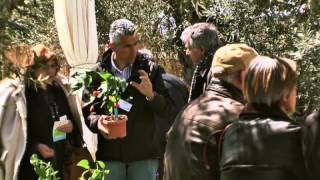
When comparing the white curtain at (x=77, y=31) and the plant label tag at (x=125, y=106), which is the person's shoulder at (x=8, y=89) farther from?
the white curtain at (x=77, y=31)

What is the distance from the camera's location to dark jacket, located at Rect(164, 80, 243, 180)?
147 inches

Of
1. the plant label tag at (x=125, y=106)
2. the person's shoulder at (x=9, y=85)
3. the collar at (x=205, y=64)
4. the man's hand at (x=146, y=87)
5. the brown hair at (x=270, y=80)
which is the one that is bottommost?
the plant label tag at (x=125, y=106)

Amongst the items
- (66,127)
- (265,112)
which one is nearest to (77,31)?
(66,127)

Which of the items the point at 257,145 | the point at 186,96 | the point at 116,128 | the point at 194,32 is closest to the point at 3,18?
the point at 257,145

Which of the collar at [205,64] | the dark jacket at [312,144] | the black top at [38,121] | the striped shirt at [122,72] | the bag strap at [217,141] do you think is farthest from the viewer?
the black top at [38,121]

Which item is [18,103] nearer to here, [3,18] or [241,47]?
[241,47]

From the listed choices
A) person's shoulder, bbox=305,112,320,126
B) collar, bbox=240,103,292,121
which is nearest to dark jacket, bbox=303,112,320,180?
person's shoulder, bbox=305,112,320,126

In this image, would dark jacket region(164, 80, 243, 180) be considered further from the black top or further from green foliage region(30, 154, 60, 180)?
the black top

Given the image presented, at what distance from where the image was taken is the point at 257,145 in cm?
332

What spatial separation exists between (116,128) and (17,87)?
1.09m

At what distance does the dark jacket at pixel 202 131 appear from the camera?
3.74 m

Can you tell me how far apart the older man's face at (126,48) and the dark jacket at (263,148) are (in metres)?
2.08

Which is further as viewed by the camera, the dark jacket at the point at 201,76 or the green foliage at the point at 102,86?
the green foliage at the point at 102,86

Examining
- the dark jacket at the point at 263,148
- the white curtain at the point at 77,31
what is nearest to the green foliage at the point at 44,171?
the dark jacket at the point at 263,148
